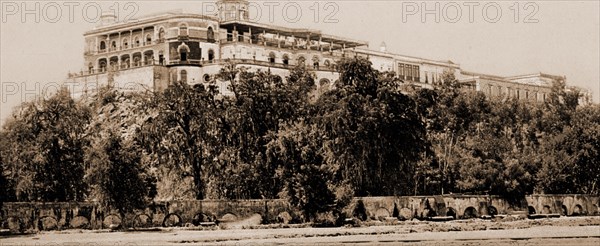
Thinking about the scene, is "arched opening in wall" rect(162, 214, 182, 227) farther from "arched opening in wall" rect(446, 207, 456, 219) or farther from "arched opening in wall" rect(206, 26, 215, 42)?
"arched opening in wall" rect(206, 26, 215, 42)

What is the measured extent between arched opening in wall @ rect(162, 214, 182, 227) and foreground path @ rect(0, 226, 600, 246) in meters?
4.97

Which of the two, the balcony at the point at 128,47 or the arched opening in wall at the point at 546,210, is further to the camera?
the balcony at the point at 128,47

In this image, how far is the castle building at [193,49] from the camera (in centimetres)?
11044

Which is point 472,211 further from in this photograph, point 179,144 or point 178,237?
point 178,237

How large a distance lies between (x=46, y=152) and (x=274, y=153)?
60.3 feet

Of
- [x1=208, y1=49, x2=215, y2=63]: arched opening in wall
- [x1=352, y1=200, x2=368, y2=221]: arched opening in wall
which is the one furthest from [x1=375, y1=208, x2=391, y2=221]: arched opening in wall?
[x1=208, y1=49, x2=215, y2=63]: arched opening in wall

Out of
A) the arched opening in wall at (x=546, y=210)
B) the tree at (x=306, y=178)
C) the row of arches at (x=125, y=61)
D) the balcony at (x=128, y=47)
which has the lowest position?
the arched opening in wall at (x=546, y=210)

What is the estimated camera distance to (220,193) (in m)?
77.2

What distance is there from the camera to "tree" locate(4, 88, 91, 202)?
74375 millimetres

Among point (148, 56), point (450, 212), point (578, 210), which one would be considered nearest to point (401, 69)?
point (148, 56)

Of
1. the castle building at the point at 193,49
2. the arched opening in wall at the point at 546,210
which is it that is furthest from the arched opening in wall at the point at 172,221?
the castle building at the point at 193,49

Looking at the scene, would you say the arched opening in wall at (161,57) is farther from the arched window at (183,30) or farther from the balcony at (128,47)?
the arched window at (183,30)

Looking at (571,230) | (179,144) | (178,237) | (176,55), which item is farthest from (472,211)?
(176,55)

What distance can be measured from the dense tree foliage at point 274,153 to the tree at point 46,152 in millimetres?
110
